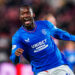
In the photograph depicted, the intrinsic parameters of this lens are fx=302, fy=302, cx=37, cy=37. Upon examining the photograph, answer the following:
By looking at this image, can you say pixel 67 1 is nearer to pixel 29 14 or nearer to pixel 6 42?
pixel 6 42

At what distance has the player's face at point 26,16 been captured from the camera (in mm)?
4934

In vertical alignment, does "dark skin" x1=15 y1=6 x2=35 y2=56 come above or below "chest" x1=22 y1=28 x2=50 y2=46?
above

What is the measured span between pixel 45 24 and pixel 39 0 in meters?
6.29

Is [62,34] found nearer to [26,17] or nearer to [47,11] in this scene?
[26,17]

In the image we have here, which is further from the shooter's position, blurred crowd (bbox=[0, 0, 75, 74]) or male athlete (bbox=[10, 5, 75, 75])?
blurred crowd (bbox=[0, 0, 75, 74])

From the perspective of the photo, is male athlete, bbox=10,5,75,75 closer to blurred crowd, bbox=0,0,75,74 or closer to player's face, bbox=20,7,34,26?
player's face, bbox=20,7,34,26

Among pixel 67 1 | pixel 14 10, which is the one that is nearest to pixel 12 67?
pixel 14 10

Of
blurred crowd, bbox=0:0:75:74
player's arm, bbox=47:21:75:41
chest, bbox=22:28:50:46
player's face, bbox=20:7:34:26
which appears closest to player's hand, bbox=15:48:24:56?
chest, bbox=22:28:50:46

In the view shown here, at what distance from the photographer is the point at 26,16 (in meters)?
4.93

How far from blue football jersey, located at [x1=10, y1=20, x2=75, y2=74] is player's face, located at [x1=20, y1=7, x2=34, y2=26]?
0.48ft

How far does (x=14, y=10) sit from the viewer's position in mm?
10719

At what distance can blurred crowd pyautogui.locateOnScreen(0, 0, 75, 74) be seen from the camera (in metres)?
9.70

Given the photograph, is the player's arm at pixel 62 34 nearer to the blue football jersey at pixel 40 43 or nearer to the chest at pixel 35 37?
the blue football jersey at pixel 40 43

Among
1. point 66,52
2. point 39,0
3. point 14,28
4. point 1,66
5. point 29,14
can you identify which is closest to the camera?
point 29,14
